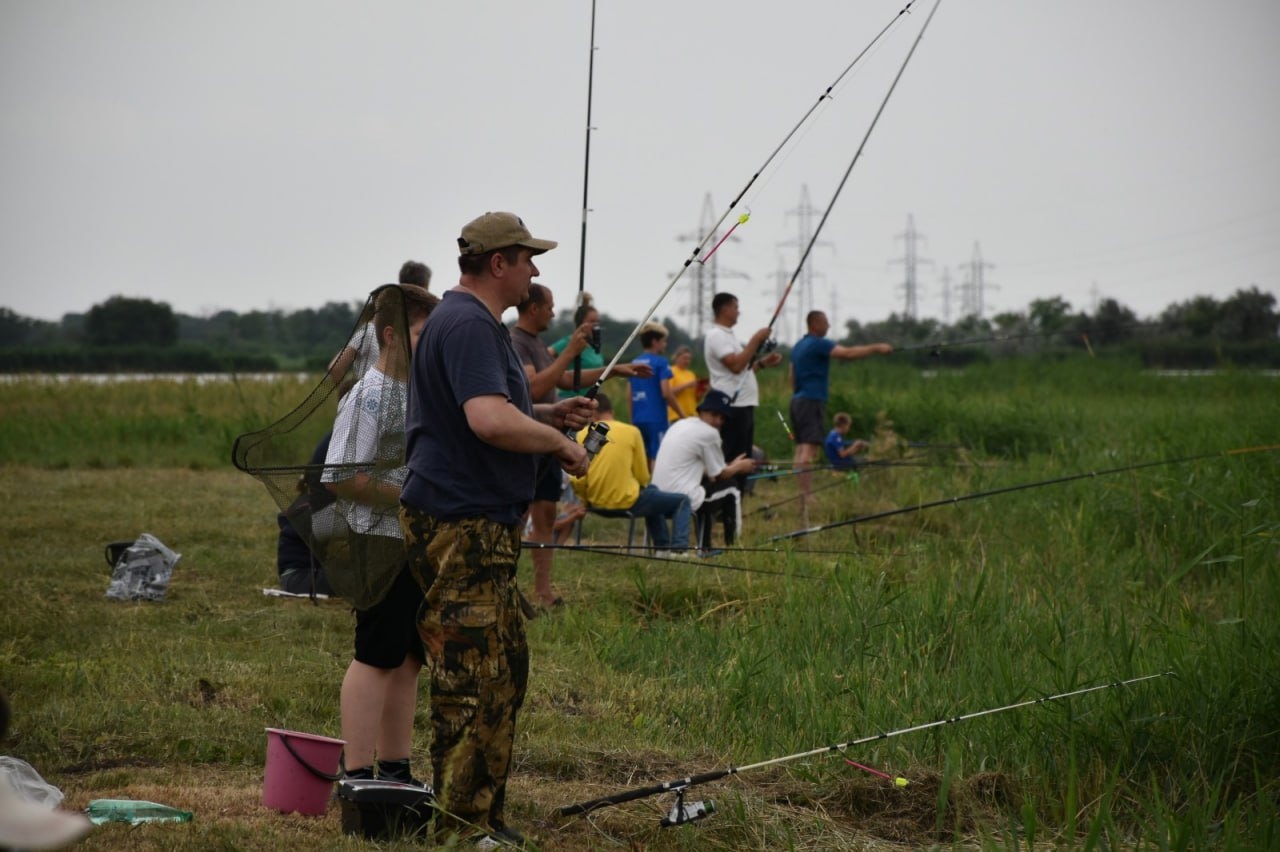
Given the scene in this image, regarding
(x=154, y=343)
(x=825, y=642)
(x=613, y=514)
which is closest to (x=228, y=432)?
(x=613, y=514)

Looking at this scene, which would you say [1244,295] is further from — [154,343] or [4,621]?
[4,621]

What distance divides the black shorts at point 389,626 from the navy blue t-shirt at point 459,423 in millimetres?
340

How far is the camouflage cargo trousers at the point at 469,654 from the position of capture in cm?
369

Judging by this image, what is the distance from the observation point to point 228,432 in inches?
623

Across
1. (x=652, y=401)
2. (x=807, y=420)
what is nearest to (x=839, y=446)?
(x=807, y=420)

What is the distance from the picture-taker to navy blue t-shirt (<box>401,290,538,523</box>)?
3645mm

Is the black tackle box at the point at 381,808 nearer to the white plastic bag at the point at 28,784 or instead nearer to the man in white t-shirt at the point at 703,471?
the white plastic bag at the point at 28,784

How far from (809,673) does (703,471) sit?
3556 millimetres

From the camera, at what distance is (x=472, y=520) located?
3691mm

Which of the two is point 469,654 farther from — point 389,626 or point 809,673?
point 809,673

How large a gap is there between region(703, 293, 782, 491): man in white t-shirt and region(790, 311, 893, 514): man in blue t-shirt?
756 millimetres

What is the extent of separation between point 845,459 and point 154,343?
39050mm

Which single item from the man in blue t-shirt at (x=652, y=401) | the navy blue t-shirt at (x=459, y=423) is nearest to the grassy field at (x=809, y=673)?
the man in blue t-shirt at (x=652, y=401)

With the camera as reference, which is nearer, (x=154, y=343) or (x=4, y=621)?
(x=4, y=621)
